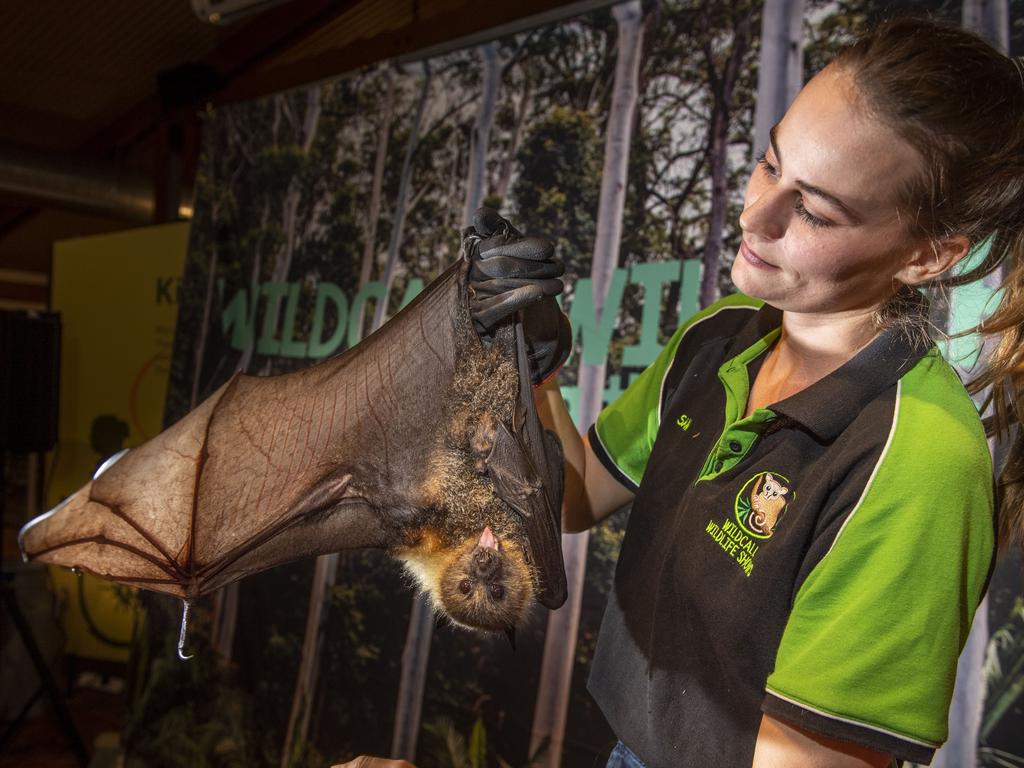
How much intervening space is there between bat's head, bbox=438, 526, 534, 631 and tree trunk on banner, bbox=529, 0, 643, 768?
3.75 feet

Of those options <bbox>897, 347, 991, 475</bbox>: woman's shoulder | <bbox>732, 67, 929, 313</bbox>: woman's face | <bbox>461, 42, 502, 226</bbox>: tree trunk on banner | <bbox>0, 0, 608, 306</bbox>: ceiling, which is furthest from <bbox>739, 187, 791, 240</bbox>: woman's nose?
<bbox>461, 42, 502, 226</bbox>: tree trunk on banner

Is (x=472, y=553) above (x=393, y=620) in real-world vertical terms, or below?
above

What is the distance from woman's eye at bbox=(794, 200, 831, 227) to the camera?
946mm

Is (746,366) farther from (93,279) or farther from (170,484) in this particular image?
(93,279)

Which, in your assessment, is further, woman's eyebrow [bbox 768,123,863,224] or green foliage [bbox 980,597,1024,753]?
green foliage [bbox 980,597,1024,753]

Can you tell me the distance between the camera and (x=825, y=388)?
3.33ft

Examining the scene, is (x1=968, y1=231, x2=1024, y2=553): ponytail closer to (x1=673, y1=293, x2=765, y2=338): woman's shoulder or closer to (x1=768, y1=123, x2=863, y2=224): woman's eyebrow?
(x1=768, y1=123, x2=863, y2=224): woman's eyebrow

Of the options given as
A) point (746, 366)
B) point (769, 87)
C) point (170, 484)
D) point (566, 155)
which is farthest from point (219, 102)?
point (746, 366)

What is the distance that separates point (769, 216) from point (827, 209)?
0.07m

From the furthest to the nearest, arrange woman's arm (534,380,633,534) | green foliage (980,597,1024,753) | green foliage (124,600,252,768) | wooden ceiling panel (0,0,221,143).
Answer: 1. wooden ceiling panel (0,0,221,143)
2. green foliage (124,600,252,768)
3. green foliage (980,597,1024,753)
4. woman's arm (534,380,633,534)

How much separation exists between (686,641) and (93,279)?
4.16 m

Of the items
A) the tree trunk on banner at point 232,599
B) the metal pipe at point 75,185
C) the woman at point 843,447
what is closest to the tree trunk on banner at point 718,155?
the woman at point 843,447

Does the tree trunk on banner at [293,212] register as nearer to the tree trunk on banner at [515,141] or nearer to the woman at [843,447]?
the tree trunk on banner at [515,141]

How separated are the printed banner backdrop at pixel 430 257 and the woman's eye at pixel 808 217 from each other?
3.05 ft
